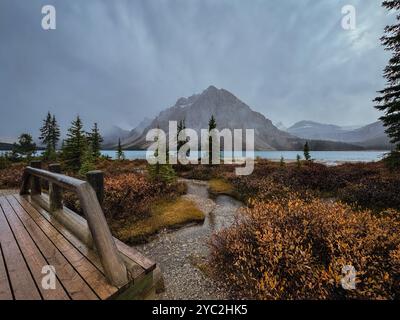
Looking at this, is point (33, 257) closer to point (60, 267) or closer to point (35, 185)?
point (60, 267)

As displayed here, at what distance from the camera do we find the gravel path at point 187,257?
3.99 m

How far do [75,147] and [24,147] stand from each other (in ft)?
85.4

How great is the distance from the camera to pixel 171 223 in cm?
786

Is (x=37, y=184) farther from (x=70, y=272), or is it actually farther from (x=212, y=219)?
(x=212, y=219)

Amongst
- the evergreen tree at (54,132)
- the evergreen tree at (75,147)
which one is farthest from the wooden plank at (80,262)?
the evergreen tree at (54,132)

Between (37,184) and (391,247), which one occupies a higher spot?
(37,184)

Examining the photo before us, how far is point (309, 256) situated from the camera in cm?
355

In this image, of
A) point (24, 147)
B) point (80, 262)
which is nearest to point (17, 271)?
point (80, 262)

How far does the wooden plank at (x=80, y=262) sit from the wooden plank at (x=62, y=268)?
0.17 feet

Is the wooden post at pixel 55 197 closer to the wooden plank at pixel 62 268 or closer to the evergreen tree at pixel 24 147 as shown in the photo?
the wooden plank at pixel 62 268

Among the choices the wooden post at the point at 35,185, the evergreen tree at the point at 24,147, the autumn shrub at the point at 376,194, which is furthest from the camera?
the evergreen tree at the point at 24,147
